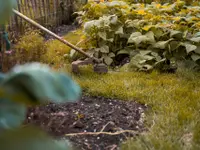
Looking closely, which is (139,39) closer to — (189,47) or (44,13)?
(189,47)

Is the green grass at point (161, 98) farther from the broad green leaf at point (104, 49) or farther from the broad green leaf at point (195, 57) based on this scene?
the broad green leaf at point (104, 49)

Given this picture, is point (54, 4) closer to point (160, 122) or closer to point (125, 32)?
point (125, 32)

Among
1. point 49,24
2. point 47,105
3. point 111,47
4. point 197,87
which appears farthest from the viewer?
point 49,24

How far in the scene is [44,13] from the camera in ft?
19.7

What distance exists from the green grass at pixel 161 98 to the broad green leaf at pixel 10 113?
1.38 meters

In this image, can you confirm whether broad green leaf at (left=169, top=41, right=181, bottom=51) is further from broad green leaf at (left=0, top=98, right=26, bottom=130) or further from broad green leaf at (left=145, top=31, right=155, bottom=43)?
broad green leaf at (left=0, top=98, right=26, bottom=130)

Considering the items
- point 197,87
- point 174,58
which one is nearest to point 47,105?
point 197,87

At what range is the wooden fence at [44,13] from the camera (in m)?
5.14

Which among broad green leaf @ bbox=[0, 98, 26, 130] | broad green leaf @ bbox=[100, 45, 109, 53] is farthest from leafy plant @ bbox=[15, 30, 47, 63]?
broad green leaf @ bbox=[0, 98, 26, 130]

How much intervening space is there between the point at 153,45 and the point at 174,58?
1.06 ft

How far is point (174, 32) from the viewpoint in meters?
3.66

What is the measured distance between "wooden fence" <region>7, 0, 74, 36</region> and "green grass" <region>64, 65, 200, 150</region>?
2138 millimetres

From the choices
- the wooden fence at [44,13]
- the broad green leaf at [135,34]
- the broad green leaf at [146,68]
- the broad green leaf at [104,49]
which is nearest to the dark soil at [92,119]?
the broad green leaf at [146,68]

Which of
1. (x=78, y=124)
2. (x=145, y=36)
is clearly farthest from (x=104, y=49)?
(x=78, y=124)
